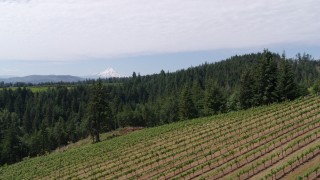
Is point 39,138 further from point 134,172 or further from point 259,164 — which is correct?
point 259,164

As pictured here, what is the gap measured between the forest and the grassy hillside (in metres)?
13.3

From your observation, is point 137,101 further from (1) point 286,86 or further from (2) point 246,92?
(1) point 286,86

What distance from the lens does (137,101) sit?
185 metres

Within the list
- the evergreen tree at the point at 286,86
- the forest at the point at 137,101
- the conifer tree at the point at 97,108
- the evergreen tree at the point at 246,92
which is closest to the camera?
the evergreen tree at the point at 286,86

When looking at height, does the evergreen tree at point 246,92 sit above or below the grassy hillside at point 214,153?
above

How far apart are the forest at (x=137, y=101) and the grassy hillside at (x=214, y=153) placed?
1333 centimetres

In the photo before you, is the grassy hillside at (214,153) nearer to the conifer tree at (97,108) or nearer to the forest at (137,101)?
the conifer tree at (97,108)

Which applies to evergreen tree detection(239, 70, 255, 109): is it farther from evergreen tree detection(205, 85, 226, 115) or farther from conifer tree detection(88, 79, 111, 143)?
conifer tree detection(88, 79, 111, 143)

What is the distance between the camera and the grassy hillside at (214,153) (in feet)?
Answer: 97.5

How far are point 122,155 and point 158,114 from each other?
2515 inches

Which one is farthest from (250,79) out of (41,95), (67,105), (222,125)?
(41,95)

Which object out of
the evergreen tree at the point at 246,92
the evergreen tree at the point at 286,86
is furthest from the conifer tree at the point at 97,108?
the evergreen tree at the point at 286,86

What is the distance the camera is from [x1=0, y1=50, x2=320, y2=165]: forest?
226 feet

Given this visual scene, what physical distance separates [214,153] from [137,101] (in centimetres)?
14881
